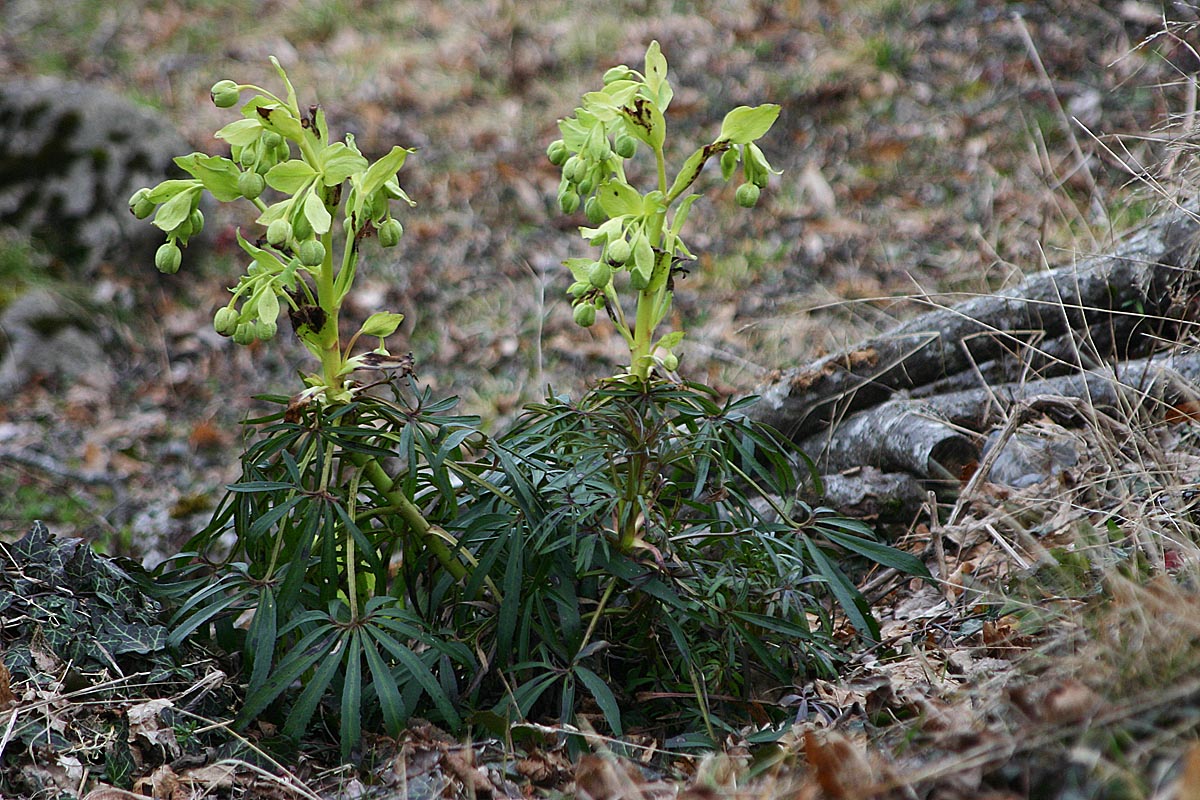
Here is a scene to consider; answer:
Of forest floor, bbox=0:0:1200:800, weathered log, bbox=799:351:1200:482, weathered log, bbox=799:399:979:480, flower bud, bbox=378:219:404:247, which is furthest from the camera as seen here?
weathered log, bbox=799:399:979:480

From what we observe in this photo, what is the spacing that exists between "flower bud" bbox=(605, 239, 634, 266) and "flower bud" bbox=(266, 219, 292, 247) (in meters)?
0.50

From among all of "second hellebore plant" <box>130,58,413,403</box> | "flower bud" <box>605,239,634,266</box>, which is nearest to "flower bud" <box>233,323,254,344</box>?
"second hellebore plant" <box>130,58,413,403</box>

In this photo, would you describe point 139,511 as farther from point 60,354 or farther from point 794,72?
point 794,72

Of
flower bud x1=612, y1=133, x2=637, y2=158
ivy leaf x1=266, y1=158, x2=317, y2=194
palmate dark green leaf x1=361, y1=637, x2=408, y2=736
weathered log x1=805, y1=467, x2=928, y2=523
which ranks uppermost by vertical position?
flower bud x1=612, y1=133, x2=637, y2=158

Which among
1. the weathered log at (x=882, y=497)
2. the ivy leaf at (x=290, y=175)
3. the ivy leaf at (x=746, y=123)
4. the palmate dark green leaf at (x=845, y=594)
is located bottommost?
the weathered log at (x=882, y=497)

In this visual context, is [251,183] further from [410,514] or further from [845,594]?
[845,594]

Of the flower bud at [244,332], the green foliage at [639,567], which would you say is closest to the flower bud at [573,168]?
the green foliage at [639,567]

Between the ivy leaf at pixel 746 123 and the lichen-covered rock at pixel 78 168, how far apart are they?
4.35 metres

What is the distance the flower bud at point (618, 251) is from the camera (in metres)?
1.57

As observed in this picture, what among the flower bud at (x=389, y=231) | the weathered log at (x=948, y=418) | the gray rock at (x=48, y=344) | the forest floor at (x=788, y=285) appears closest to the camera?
the forest floor at (x=788, y=285)

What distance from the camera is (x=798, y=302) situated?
13.1ft

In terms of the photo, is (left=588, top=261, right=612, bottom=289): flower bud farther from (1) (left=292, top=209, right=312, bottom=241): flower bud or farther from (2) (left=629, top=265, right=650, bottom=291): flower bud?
(1) (left=292, top=209, right=312, bottom=241): flower bud

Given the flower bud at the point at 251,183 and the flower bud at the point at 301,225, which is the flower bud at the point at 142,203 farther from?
the flower bud at the point at 301,225

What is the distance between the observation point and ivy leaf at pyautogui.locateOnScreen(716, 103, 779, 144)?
163cm
